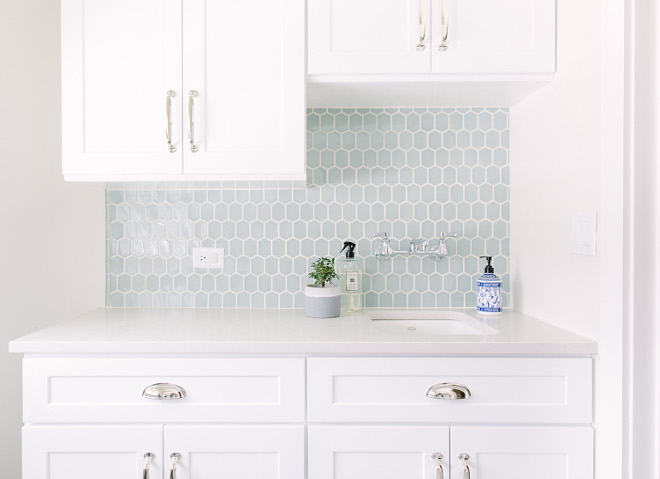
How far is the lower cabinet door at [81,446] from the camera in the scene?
131cm

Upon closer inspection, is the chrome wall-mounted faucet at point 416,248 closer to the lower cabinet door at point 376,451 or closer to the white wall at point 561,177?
the white wall at point 561,177

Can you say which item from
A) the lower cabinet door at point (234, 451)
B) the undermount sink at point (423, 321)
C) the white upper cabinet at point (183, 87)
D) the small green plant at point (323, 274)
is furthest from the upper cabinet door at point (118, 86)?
the undermount sink at point (423, 321)

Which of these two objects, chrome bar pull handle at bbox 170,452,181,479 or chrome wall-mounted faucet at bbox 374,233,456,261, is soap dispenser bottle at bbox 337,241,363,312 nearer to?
chrome wall-mounted faucet at bbox 374,233,456,261

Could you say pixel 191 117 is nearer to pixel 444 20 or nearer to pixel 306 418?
pixel 444 20

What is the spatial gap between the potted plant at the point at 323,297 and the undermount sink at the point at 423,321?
0.19 meters

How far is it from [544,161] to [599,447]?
2.96ft

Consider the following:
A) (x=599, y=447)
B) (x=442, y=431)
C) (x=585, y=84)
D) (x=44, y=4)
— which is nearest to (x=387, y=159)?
(x=585, y=84)

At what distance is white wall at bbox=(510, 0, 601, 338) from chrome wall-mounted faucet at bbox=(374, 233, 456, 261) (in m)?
0.29

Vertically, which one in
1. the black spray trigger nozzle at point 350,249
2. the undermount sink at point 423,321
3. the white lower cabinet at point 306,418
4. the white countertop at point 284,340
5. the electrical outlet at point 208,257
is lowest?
the white lower cabinet at point 306,418

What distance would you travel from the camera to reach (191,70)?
5.02ft

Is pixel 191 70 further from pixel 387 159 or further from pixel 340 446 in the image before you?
pixel 340 446

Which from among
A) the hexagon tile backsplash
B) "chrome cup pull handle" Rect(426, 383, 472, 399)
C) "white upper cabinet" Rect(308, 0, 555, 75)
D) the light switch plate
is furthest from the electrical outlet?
the light switch plate

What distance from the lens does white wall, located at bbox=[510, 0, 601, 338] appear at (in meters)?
1.31

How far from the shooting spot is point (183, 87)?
1533 mm
